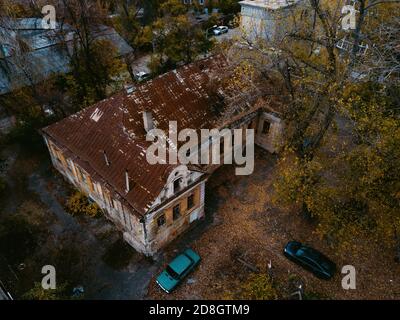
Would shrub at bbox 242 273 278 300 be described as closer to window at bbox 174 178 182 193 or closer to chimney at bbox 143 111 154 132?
window at bbox 174 178 182 193

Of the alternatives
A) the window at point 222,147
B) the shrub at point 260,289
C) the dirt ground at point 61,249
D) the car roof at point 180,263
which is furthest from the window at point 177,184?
the window at point 222,147

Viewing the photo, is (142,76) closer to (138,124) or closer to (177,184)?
(138,124)

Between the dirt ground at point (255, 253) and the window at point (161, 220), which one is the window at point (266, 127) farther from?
the window at point (161, 220)

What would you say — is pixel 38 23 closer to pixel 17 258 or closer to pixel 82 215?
pixel 82 215

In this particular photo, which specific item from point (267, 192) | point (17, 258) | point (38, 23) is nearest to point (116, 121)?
point (17, 258)

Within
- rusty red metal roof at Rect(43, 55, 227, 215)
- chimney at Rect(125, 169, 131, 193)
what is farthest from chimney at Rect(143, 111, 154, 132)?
chimney at Rect(125, 169, 131, 193)

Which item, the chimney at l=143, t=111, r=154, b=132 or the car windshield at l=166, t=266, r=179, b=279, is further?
the chimney at l=143, t=111, r=154, b=132
